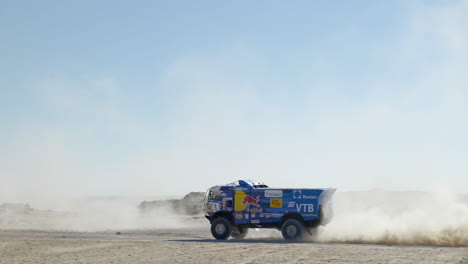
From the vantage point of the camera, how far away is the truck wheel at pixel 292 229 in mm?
28141

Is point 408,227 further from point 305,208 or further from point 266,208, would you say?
point 266,208

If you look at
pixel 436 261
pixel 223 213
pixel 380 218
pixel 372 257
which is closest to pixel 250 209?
pixel 223 213

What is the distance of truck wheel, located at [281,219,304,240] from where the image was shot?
28141 millimetres

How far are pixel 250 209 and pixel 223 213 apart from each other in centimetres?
148

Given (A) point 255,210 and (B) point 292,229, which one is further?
(A) point 255,210

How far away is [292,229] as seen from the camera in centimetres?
2830

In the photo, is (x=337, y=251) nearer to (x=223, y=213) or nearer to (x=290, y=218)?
(x=290, y=218)

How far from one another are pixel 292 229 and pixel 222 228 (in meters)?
3.58

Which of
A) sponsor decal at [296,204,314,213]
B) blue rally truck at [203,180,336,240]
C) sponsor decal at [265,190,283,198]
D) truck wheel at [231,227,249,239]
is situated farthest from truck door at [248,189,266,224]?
sponsor decal at [296,204,314,213]

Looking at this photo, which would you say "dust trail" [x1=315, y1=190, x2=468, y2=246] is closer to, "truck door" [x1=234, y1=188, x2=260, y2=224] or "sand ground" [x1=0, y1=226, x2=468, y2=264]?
"sand ground" [x1=0, y1=226, x2=468, y2=264]

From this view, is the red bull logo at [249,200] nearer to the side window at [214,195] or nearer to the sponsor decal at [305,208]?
the side window at [214,195]

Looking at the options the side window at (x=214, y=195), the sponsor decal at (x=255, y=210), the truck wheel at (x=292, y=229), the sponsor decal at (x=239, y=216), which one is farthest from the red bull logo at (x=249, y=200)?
the truck wheel at (x=292, y=229)

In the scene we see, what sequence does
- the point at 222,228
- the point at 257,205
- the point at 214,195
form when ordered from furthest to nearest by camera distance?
the point at 214,195 → the point at 222,228 → the point at 257,205

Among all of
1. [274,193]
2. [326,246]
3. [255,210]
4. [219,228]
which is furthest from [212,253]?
[274,193]
